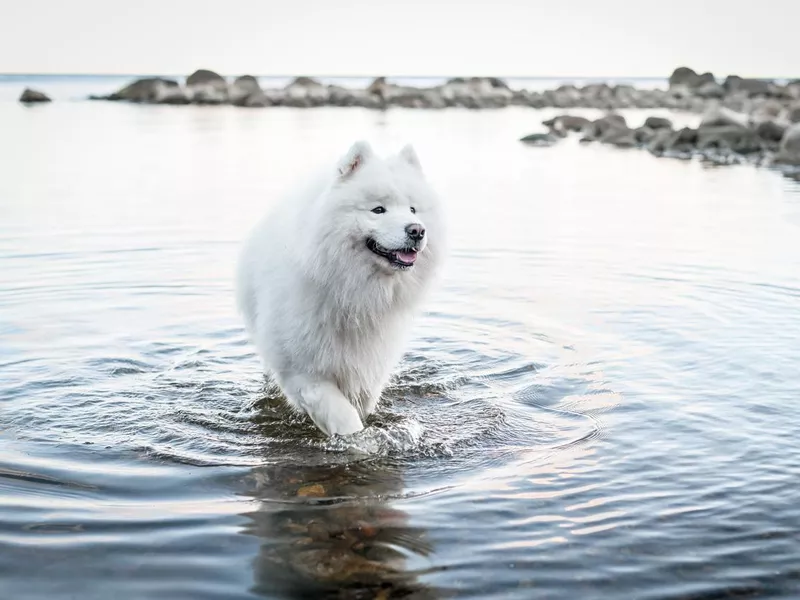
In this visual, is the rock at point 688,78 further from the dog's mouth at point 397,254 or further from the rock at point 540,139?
the dog's mouth at point 397,254

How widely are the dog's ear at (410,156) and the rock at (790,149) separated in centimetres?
1954

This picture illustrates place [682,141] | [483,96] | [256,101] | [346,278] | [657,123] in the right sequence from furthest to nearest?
[483,96], [256,101], [657,123], [682,141], [346,278]

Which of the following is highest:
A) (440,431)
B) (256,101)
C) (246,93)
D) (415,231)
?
(415,231)

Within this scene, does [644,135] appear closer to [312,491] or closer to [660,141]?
[660,141]

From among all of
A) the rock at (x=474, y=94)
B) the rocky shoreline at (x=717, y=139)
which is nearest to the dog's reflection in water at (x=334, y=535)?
the rocky shoreline at (x=717, y=139)

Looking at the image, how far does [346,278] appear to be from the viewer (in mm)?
4953

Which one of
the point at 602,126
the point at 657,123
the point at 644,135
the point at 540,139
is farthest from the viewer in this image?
the point at 602,126

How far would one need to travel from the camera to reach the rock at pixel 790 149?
877 inches

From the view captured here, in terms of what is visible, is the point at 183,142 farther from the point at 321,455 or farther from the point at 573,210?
the point at 321,455

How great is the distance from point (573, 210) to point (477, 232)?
2.93 metres

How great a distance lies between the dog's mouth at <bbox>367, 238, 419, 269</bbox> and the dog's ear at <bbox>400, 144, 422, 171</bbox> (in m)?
0.64

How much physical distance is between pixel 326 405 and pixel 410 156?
152cm

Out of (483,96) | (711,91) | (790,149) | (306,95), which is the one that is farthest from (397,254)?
(711,91)

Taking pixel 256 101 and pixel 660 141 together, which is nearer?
pixel 660 141
